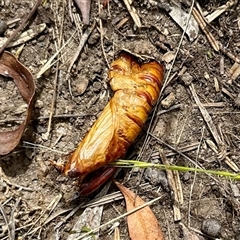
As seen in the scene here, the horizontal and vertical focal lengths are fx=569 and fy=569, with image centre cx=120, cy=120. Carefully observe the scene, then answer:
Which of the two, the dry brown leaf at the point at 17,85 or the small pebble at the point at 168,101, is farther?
the small pebble at the point at 168,101

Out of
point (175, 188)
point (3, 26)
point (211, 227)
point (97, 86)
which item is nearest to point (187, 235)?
point (211, 227)

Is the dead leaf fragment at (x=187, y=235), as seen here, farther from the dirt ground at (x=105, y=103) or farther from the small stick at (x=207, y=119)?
the small stick at (x=207, y=119)

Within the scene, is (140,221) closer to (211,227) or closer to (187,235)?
(187,235)

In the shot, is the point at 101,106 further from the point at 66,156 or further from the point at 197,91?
the point at 197,91

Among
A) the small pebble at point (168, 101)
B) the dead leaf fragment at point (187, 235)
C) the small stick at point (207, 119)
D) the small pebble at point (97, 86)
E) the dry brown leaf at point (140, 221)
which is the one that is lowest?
the dead leaf fragment at point (187, 235)

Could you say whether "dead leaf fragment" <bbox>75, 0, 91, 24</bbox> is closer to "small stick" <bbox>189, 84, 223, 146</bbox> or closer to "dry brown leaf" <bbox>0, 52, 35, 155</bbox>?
"dry brown leaf" <bbox>0, 52, 35, 155</bbox>

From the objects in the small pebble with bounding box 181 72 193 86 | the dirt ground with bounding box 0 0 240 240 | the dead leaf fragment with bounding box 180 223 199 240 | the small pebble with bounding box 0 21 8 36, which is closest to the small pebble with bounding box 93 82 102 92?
the dirt ground with bounding box 0 0 240 240

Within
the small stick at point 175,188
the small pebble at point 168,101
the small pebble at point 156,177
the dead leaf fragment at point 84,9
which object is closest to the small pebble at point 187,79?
the small pebble at point 168,101
